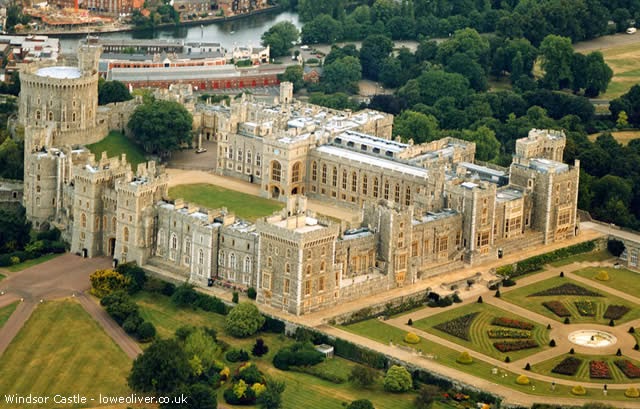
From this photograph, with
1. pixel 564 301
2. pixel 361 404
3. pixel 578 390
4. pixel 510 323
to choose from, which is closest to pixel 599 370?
pixel 578 390

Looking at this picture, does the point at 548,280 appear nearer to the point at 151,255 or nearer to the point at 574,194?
the point at 574,194

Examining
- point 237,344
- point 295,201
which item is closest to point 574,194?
point 295,201

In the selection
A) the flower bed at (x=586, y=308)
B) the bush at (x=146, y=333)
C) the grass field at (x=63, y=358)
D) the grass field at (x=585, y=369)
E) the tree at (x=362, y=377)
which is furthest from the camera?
the flower bed at (x=586, y=308)

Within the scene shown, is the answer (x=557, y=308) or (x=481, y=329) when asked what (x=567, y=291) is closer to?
(x=557, y=308)

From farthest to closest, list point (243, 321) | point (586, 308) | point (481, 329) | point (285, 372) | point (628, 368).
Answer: point (586, 308)
point (481, 329)
point (243, 321)
point (628, 368)
point (285, 372)

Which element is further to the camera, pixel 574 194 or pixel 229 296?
pixel 574 194

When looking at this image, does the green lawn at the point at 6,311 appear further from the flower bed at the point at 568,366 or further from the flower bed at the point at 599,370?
the flower bed at the point at 599,370

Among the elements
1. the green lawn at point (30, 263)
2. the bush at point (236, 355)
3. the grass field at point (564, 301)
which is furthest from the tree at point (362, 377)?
the green lawn at point (30, 263)
